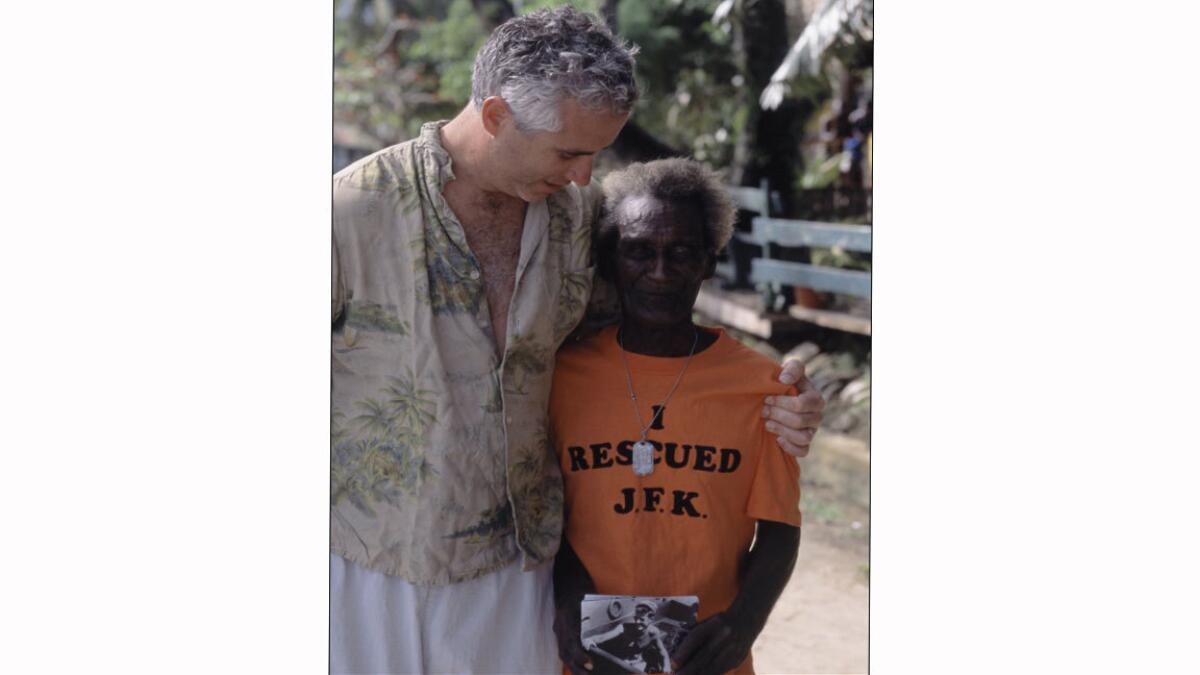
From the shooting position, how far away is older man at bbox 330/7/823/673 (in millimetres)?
1971

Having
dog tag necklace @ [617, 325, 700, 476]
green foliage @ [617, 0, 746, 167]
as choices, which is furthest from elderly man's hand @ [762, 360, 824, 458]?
green foliage @ [617, 0, 746, 167]

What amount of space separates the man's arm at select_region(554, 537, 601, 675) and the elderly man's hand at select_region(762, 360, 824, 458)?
495 mm

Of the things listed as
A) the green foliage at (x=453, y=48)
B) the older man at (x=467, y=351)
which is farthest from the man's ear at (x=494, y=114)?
the green foliage at (x=453, y=48)

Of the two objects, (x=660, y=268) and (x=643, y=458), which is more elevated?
(x=660, y=268)

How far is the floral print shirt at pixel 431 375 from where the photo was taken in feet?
6.55

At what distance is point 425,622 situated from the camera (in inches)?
83.7

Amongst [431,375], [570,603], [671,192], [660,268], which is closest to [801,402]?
[660,268]

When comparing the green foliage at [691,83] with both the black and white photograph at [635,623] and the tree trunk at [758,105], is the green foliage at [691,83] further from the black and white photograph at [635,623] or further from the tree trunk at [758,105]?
the black and white photograph at [635,623]

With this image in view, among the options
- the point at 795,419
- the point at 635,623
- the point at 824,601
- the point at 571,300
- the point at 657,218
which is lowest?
the point at 824,601

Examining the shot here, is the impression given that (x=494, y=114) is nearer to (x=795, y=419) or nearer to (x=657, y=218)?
(x=657, y=218)

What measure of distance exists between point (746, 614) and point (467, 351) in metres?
0.80

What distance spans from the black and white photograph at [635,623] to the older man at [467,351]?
14 centimetres
